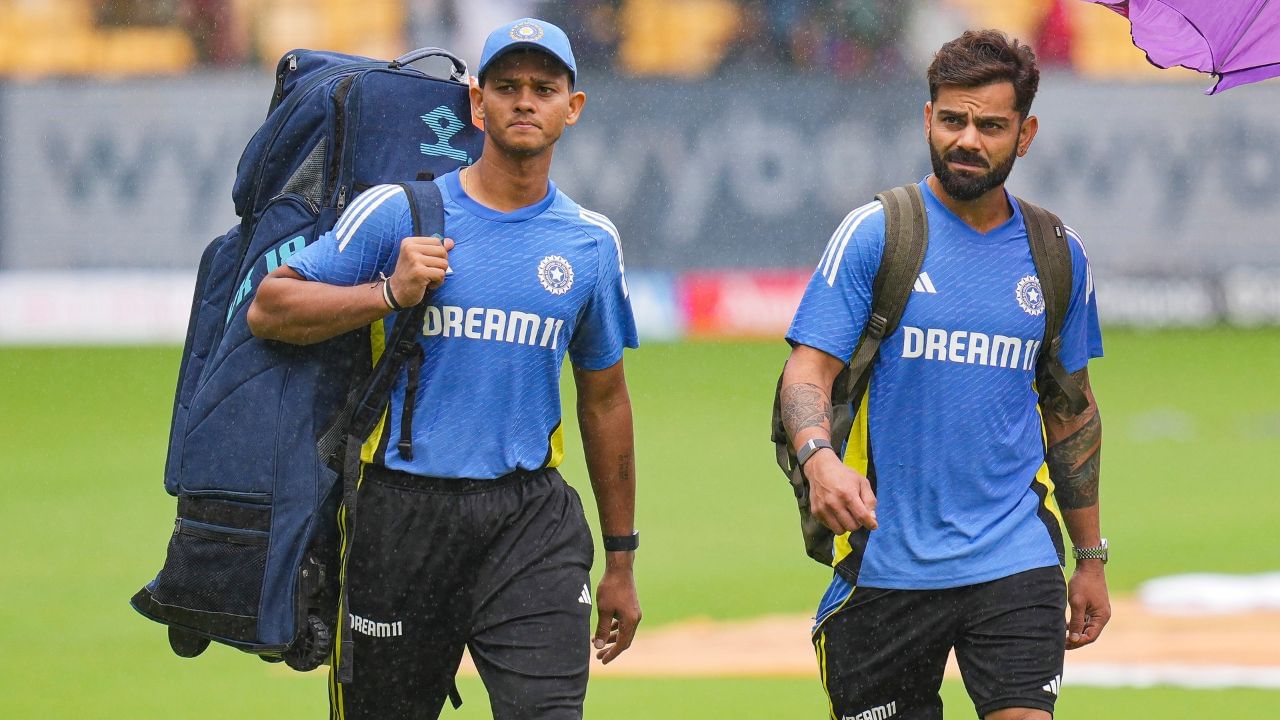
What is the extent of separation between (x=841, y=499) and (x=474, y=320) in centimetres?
111

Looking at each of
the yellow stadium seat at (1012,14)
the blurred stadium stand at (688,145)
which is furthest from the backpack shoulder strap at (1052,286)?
the yellow stadium seat at (1012,14)

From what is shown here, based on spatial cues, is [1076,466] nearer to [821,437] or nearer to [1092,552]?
[1092,552]

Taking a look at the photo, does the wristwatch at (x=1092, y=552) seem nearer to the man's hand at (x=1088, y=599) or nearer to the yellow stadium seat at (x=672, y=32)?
the man's hand at (x=1088, y=599)

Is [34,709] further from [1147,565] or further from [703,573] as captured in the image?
[1147,565]

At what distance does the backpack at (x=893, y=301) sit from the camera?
502 cm

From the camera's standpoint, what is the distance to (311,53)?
17.8 feet

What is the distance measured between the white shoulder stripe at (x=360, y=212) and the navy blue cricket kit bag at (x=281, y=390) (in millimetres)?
72

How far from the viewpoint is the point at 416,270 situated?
4.76 metres

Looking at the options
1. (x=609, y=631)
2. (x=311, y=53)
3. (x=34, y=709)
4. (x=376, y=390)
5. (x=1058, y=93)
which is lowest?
(x=34, y=709)

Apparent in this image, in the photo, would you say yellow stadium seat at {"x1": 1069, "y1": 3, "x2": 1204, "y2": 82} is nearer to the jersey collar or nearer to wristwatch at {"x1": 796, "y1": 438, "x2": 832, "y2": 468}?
the jersey collar

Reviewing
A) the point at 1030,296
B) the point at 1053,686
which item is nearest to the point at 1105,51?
the point at 1030,296

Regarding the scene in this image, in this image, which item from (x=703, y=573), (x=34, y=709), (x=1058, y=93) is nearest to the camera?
(x=34, y=709)

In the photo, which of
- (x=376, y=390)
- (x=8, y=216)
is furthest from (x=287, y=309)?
(x=8, y=216)

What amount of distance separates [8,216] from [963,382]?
1901 centimetres
